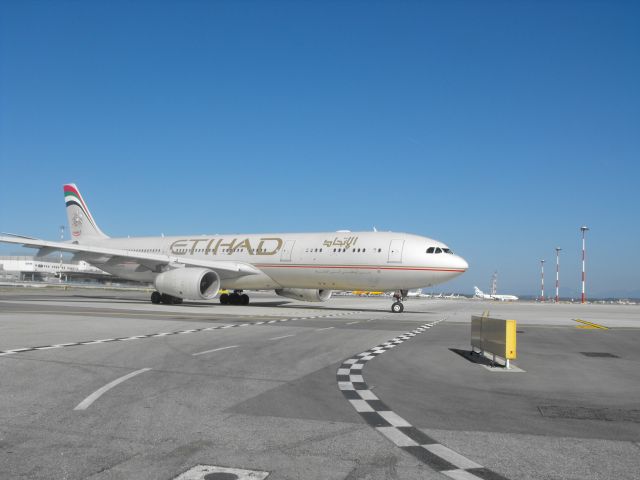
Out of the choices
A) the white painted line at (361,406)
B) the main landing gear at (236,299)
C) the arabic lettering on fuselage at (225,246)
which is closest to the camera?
the white painted line at (361,406)

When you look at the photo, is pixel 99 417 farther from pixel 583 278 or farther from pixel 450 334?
pixel 583 278

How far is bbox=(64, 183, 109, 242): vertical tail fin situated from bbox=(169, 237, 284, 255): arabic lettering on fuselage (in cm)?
999

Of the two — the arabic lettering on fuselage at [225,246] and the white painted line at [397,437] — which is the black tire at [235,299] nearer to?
the arabic lettering on fuselage at [225,246]

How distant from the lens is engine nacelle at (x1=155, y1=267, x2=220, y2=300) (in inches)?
1188

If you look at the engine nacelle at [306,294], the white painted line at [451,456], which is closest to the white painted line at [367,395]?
the white painted line at [451,456]

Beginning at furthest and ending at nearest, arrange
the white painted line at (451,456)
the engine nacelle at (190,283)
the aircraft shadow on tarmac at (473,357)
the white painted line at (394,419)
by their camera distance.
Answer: the engine nacelle at (190,283)
the aircraft shadow on tarmac at (473,357)
the white painted line at (394,419)
the white painted line at (451,456)

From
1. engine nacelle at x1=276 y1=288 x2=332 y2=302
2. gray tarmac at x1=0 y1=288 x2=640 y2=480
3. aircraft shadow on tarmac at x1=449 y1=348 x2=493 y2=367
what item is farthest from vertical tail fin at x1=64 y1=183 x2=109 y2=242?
aircraft shadow on tarmac at x1=449 y1=348 x2=493 y2=367

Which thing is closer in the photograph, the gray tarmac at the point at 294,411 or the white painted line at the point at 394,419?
the gray tarmac at the point at 294,411

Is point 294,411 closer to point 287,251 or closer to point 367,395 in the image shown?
point 367,395

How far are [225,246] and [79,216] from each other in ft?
53.3

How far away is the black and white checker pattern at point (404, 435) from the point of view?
175 inches

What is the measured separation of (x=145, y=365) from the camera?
1000cm

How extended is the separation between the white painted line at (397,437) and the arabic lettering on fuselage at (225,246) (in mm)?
27368

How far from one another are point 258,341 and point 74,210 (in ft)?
117
